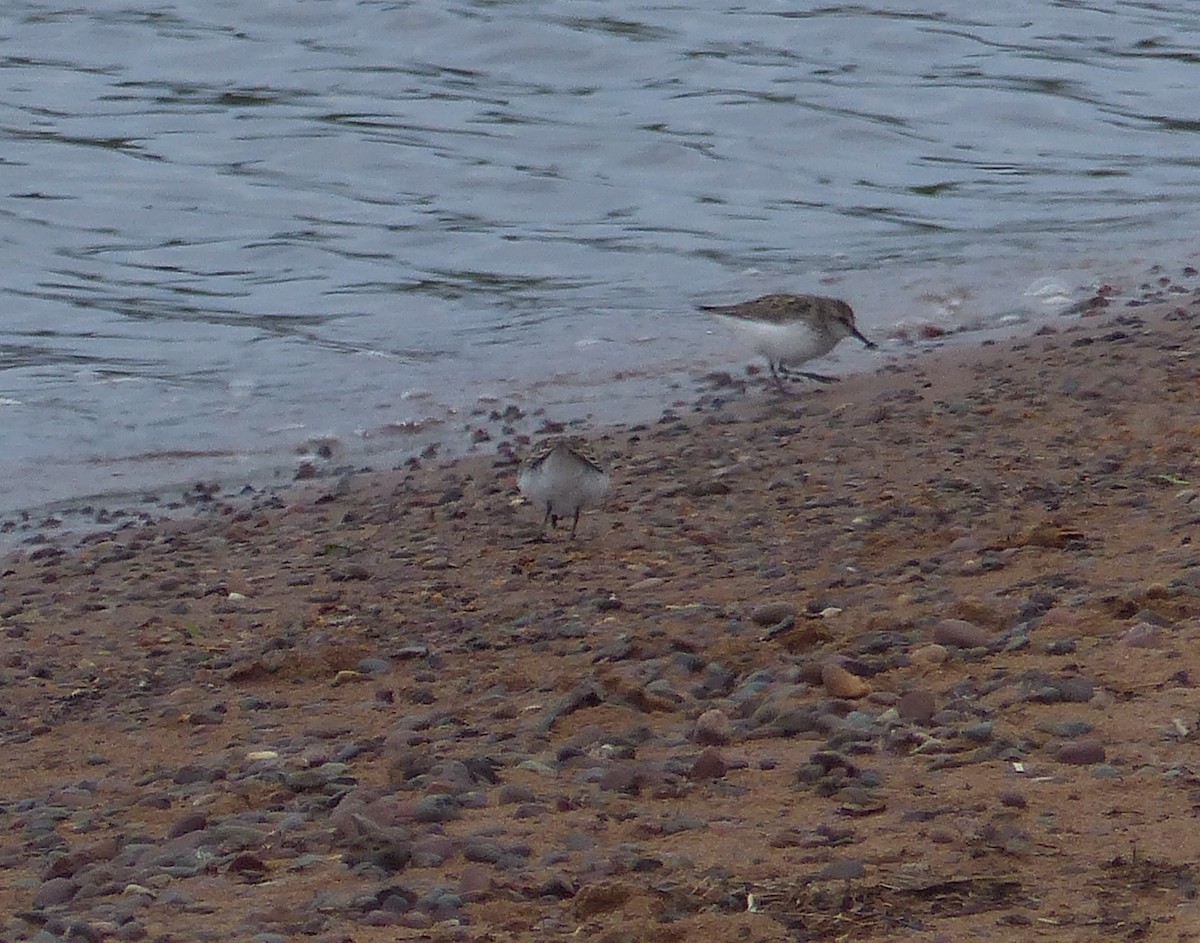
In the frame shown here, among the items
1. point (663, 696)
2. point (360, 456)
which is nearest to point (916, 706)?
point (663, 696)

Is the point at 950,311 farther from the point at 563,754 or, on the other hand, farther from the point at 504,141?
the point at 563,754

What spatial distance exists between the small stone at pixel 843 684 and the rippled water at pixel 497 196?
14.7 feet

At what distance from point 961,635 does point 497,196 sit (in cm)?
942

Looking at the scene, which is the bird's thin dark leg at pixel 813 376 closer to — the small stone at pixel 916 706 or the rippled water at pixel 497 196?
the rippled water at pixel 497 196

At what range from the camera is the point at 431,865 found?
151 inches

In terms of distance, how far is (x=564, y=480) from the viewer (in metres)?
6.72

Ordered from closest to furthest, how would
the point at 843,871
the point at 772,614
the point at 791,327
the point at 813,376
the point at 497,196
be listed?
the point at 843,871, the point at 772,614, the point at 791,327, the point at 813,376, the point at 497,196

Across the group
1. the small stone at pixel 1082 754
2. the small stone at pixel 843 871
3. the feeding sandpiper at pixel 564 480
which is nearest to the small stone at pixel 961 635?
the small stone at pixel 1082 754

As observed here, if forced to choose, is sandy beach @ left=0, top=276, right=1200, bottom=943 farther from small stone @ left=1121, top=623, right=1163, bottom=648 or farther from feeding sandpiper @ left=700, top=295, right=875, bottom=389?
feeding sandpiper @ left=700, top=295, right=875, bottom=389

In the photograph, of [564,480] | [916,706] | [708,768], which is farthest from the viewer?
[564,480]

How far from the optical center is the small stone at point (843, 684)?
15.0 feet

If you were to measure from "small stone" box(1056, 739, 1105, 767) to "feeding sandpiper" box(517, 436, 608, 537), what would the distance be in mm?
2899

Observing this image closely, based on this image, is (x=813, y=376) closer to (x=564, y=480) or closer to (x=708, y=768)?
(x=564, y=480)

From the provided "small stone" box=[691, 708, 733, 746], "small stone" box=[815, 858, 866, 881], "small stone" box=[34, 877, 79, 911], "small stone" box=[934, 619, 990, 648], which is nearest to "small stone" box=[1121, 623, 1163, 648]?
"small stone" box=[934, 619, 990, 648]
